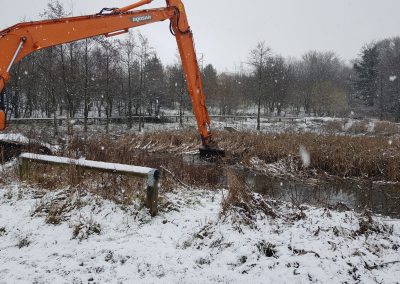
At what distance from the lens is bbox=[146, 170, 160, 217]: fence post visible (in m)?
4.75

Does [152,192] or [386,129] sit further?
[386,129]

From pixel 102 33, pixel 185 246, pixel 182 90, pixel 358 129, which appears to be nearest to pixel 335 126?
pixel 358 129

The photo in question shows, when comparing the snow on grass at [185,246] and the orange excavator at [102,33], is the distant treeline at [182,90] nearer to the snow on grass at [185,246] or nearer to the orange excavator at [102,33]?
the orange excavator at [102,33]

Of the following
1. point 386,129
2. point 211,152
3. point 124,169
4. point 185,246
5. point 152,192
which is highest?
point 124,169

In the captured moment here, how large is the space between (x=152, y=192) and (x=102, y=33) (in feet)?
15.4

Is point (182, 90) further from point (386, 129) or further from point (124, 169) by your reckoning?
point (124, 169)

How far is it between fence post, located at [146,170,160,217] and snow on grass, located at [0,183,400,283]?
5.6 inches

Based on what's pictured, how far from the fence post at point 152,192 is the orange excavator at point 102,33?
3.04m

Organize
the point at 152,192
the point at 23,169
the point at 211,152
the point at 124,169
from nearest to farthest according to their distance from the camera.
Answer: the point at 152,192
the point at 124,169
the point at 23,169
the point at 211,152

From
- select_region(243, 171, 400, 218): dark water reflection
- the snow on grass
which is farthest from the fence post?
select_region(243, 171, 400, 218): dark water reflection

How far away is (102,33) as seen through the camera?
7613mm

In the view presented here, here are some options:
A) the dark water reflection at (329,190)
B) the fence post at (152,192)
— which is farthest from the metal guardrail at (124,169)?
the dark water reflection at (329,190)

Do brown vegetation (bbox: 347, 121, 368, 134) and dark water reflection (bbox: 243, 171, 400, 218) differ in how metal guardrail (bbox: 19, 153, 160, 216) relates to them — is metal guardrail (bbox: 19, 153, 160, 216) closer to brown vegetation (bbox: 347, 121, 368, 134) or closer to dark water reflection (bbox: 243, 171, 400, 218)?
dark water reflection (bbox: 243, 171, 400, 218)

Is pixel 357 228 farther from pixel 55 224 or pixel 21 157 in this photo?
pixel 21 157
